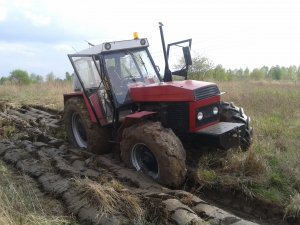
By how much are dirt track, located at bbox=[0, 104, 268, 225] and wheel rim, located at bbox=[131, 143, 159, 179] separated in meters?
0.20

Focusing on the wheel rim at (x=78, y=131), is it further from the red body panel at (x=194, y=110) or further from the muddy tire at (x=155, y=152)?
the red body panel at (x=194, y=110)

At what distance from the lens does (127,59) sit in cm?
760

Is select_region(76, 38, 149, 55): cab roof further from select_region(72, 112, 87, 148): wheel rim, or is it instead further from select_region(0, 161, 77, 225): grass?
select_region(0, 161, 77, 225): grass

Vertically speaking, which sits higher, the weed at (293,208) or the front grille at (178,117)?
the front grille at (178,117)

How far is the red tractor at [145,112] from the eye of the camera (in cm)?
616

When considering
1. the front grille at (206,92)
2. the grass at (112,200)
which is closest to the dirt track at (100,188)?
the grass at (112,200)

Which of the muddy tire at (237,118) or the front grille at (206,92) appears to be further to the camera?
the muddy tire at (237,118)

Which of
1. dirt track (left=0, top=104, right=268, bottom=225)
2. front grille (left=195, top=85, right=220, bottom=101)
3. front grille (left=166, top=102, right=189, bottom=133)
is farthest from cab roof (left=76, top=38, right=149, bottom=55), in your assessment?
dirt track (left=0, top=104, right=268, bottom=225)

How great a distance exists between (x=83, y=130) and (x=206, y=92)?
9.73ft

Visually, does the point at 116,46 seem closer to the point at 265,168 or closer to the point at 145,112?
the point at 145,112

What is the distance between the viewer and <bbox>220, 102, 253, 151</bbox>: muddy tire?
7023 mm

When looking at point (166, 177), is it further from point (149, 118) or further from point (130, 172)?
point (149, 118)

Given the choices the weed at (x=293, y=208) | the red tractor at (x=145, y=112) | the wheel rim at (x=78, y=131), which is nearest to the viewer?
the weed at (x=293, y=208)

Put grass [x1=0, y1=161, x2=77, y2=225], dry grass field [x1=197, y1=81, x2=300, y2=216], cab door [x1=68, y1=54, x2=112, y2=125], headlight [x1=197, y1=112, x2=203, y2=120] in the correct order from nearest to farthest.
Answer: grass [x1=0, y1=161, x2=77, y2=225] → dry grass field [x1=197, y1=81, x2=300, y2=216] → headlight [x1=197, y1=112, x2=203, y2=120] → cab door [x1=68, y1=54, x2=112, y2=125]
